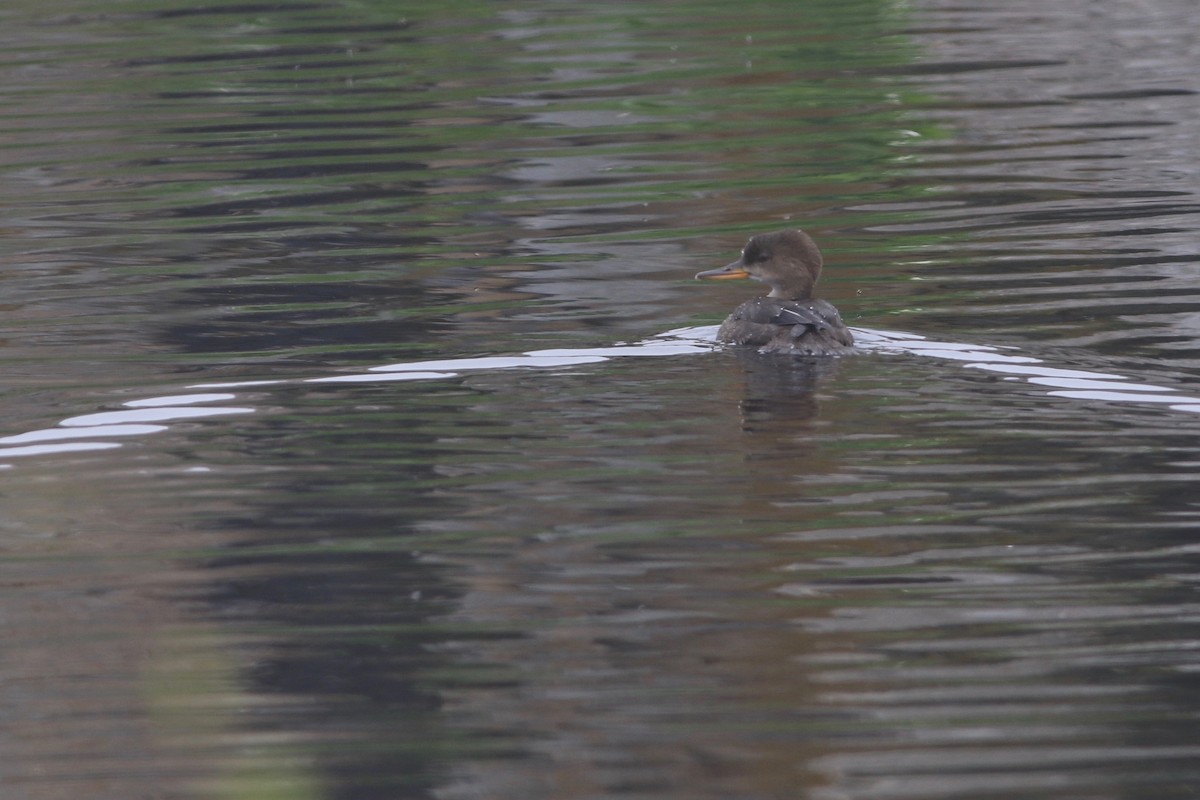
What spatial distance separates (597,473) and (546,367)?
1626 millimetres

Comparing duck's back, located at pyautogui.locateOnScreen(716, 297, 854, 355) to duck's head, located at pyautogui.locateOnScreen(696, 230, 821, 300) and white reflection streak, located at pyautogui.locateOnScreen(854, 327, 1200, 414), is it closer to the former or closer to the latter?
white reflection streak, located at pyautogui.locateOnScreen(854, 327, 1200, 414)

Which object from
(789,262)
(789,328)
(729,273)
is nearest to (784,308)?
(789,328)

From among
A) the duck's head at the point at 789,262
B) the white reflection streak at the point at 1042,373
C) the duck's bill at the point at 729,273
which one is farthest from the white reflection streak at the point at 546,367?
the duck's bill at the point at 729,273

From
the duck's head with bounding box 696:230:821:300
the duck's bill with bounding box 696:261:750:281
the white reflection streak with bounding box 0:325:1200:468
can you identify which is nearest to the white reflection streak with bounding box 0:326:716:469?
the white reflection streak with bounding box 0:325:1200:468

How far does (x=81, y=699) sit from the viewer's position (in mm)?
5117

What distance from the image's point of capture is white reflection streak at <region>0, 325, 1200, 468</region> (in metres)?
7.41

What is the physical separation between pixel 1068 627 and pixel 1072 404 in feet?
7.26

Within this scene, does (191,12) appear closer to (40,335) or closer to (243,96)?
(243,96)

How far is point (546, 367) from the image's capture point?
8297 millimetres

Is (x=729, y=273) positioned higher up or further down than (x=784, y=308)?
further down

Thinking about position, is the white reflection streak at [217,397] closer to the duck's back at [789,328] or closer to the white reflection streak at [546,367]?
the white reflection streak at [546,367]

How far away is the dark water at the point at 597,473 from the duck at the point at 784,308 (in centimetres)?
21

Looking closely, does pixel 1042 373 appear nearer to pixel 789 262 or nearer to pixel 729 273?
pixel 789 262

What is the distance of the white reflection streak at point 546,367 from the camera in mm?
7406
